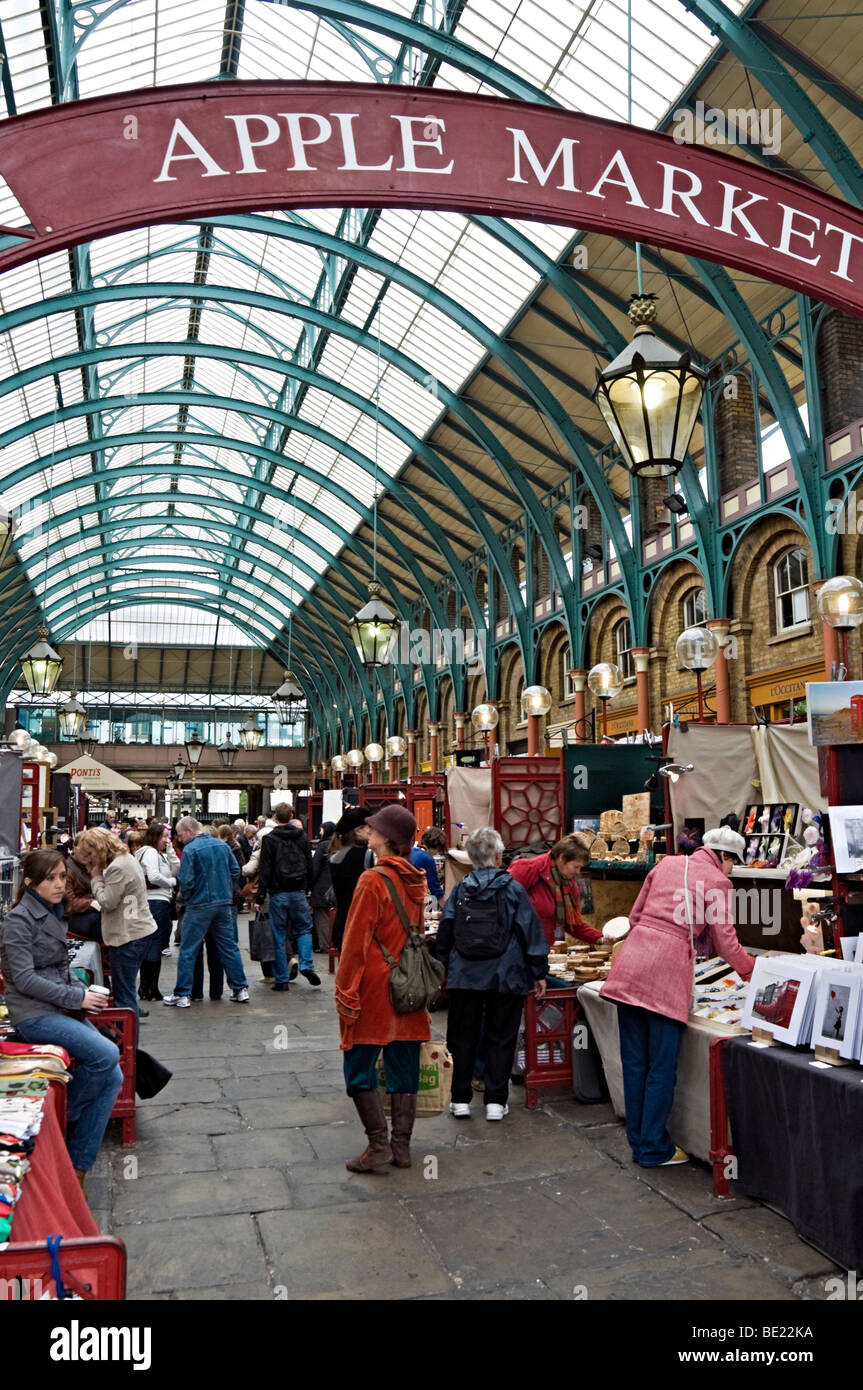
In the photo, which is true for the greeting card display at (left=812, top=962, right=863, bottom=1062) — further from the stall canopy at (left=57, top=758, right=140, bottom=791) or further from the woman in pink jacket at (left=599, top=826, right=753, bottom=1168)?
the stall canopy at (left=57, top=758, right=140, bottom=791)

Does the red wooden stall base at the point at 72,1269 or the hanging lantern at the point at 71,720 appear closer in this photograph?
the red wooden stall base at the point at 72,1269

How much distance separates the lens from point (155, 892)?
374 inches

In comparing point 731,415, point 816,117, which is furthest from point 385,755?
point 816,117

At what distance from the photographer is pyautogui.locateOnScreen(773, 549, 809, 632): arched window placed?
14781 mm

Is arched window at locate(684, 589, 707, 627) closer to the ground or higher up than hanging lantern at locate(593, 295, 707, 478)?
higher up

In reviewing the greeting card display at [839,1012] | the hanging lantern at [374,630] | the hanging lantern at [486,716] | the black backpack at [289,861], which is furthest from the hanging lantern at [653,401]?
the hanging lantern at [486,716]

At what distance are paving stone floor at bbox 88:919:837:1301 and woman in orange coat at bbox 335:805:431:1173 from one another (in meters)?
0.22

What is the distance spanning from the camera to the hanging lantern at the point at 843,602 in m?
10.4

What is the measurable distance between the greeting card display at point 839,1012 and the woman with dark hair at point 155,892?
6.06 metres

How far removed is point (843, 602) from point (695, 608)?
24.2ft

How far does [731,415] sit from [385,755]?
21603mm

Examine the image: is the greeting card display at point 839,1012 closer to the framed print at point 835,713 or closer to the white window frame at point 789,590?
the framed print at point 835,713

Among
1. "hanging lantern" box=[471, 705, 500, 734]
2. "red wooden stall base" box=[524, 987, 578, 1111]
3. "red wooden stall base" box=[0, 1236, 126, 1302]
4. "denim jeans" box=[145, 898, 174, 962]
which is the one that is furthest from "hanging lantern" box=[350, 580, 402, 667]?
"red wooden stall base" box=[0, 1236, 126, 1302]

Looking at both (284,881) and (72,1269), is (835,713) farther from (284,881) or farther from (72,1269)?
(284,881)
